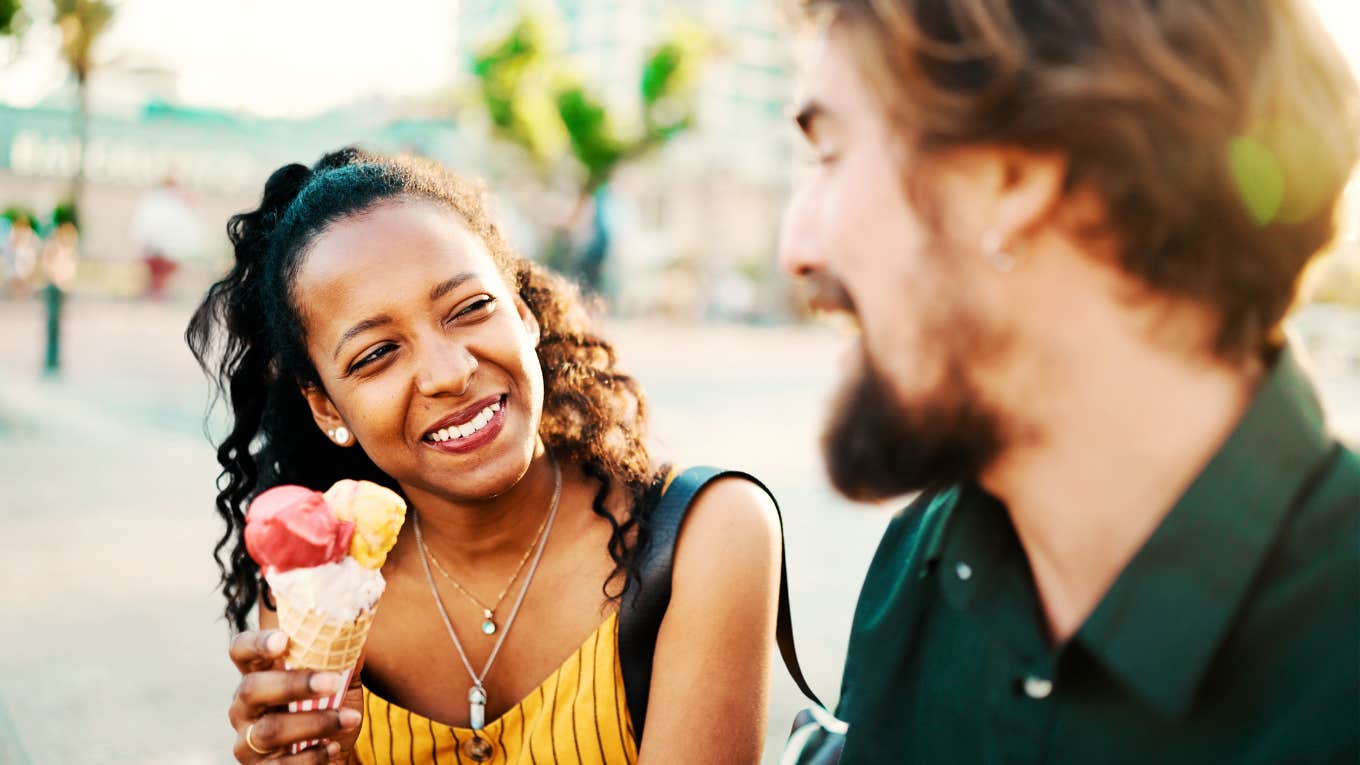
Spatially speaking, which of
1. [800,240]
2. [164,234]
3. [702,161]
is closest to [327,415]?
[800,240]

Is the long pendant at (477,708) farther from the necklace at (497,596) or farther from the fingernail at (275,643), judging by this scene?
the fingernail at (275,643)

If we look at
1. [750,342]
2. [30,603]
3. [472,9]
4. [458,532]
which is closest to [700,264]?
[750,342]

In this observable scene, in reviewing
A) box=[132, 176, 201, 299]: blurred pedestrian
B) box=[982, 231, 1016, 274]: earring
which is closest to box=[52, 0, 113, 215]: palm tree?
box=[132, 176, 201, 299]: blurred pedestrian

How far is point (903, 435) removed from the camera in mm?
1627

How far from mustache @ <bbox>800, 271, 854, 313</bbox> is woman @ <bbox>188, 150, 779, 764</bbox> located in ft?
3.00

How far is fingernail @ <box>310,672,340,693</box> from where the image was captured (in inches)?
85.3

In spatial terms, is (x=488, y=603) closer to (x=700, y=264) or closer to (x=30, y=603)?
(x=30, y=603)

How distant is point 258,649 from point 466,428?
66 centimetres

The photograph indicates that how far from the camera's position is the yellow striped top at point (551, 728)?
256cm

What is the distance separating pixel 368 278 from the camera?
2.57 meters

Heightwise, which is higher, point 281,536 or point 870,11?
point 870,11

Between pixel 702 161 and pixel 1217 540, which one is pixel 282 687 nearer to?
A: pixel 1217 540

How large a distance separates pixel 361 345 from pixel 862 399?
136cm

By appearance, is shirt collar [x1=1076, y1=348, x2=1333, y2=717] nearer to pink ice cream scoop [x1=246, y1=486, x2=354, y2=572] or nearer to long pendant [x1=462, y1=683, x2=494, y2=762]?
pink ice cream scoop [x1=246, y1=486, x2=354, y2=572]
